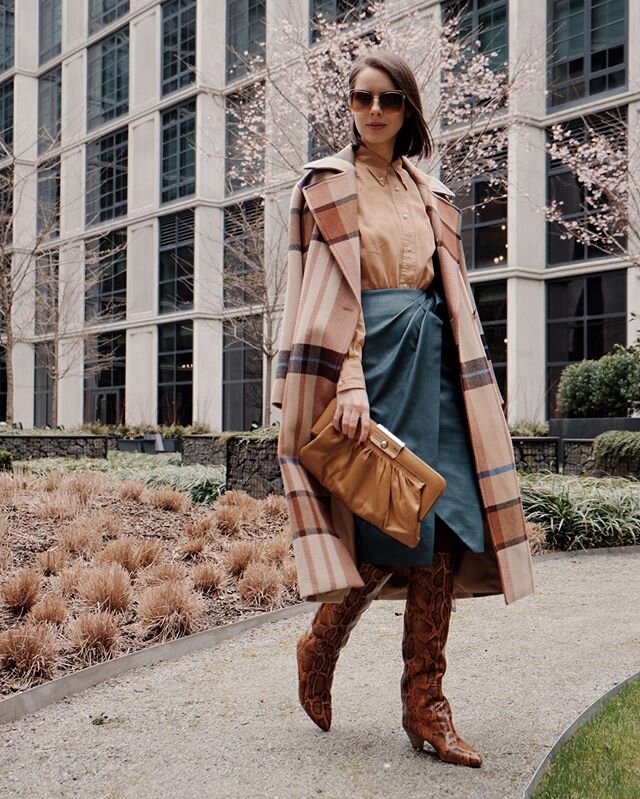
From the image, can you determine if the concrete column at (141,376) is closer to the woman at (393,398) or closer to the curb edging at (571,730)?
the curb edging at (571,730)

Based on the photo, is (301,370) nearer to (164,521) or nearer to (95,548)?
(95,548)

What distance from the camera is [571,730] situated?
3.13 m

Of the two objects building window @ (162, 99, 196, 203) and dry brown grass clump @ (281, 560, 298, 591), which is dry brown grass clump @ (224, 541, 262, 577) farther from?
building window @ (162, 99, 196, 203)

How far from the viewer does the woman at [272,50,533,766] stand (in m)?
2.82

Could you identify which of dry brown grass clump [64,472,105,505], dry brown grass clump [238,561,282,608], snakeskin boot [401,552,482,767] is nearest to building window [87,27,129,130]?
dry brown grass clump [64,472,105,505]

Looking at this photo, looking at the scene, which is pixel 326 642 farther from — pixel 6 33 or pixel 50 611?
pixel 6 33

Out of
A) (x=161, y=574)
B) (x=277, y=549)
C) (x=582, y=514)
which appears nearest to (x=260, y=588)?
(x=161, y=574)

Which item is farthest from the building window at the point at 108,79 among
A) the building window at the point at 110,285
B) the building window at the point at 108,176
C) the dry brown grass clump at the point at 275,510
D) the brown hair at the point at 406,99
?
the brown hair at the point at 406,99

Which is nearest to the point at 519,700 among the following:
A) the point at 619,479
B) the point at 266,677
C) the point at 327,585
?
the point at 266,677

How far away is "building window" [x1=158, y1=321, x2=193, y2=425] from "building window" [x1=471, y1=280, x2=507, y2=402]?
494 inches

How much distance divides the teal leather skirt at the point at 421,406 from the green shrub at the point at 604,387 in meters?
14.4

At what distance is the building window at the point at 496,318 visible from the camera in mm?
25750

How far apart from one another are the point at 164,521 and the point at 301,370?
18.8ft

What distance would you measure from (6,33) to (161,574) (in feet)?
149
